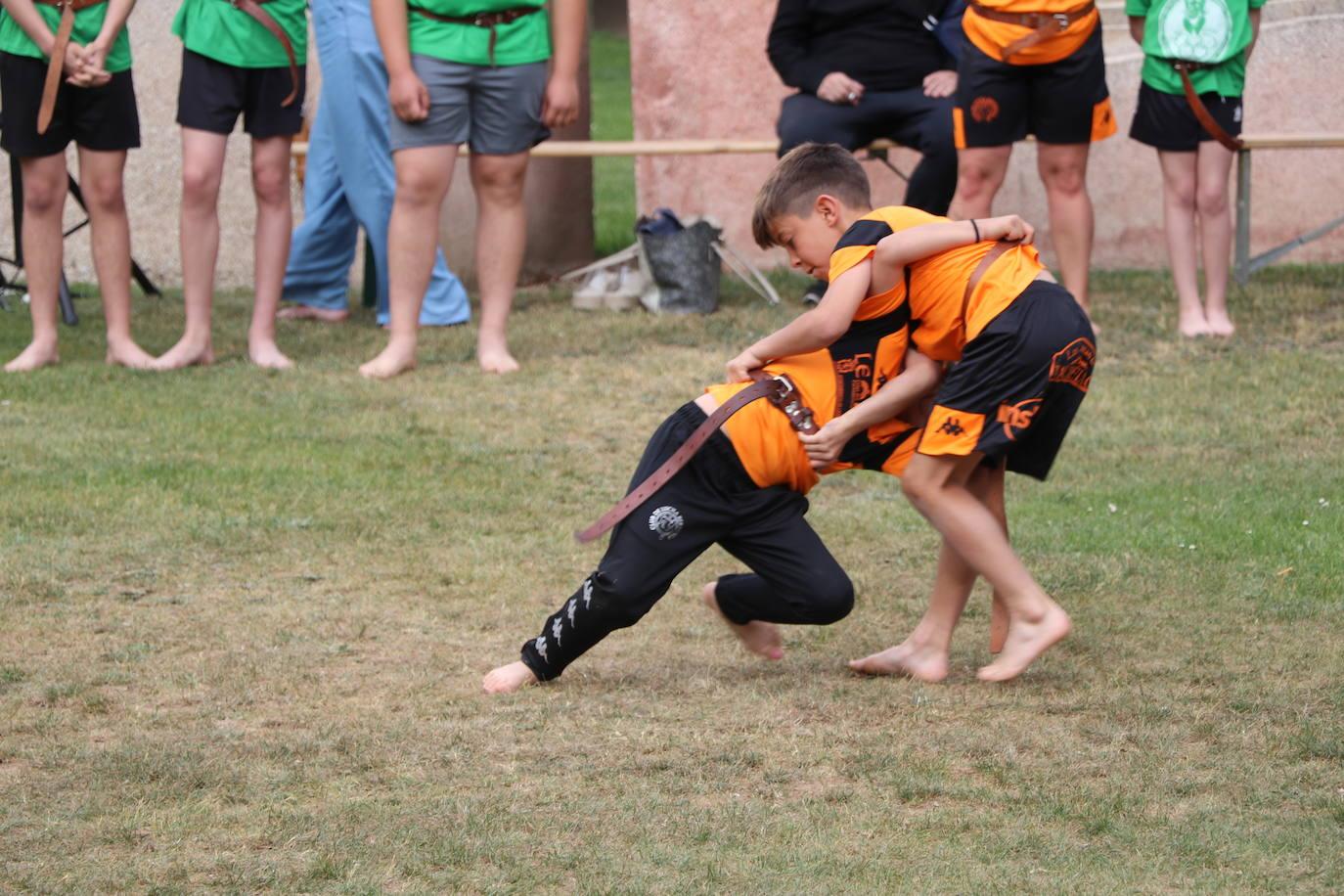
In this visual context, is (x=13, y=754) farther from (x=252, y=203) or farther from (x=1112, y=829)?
(x=252, y=203)

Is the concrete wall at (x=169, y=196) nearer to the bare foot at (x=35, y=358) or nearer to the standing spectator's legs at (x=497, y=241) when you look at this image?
the standing spectator's legs at (x=497, y=241)

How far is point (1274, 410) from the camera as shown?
5.70 metres

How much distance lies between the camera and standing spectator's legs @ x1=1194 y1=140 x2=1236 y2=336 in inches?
270

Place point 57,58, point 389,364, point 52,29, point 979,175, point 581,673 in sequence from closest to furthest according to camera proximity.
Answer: point 581,673
point 57,58
point 52,29
point 389,364
point 979,175

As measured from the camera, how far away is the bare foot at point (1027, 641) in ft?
11.5

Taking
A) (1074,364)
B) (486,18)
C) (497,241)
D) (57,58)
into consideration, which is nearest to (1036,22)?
(486,18)

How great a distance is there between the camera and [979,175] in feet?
22.0

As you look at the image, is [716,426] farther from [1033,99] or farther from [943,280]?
[1033,99]

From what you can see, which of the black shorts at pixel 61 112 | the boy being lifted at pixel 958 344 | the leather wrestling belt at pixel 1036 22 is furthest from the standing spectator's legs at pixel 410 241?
the boy being lifted at pixel 958 344

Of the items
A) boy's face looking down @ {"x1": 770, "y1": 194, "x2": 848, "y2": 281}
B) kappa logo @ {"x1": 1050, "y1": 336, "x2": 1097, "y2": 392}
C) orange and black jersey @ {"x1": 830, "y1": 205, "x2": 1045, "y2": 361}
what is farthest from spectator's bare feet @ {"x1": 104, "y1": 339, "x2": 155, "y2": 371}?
kappa logo @ {"x1": 1050, "y1": 336, "x2": 1097, "y2": 392}

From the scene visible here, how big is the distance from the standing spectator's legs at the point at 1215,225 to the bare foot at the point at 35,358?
4208 mm

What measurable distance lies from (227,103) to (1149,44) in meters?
3.34

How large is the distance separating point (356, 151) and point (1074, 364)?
4.75 m

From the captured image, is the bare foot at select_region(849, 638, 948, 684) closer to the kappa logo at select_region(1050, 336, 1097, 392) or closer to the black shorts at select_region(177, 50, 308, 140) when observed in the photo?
the kappa logo at select_region(1050, 336, 1097, 392)
